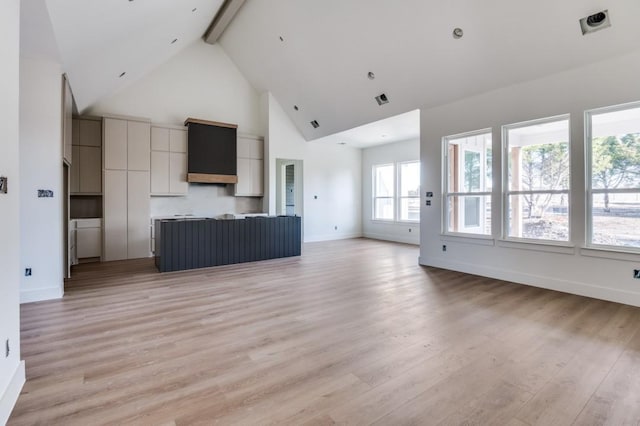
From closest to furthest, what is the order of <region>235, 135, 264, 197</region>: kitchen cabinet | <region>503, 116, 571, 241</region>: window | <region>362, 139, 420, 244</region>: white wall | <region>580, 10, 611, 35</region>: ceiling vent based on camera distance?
1. <region>580, 10, 611, 35</region>: ceiling vent
2. <region>503, 116, 571, 241</region>: window
3. <region>235, 135, 264, 197</region>: kitchen cabinet
4. <region>362, 139, 420, 244</region>: white wall

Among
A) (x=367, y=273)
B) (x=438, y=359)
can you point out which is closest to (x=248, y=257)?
(x=367, y=273)

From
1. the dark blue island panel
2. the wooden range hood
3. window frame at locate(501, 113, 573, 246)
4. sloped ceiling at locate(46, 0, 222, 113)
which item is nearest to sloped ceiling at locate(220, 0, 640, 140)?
window frame at locate(501, 113, 573, 246)

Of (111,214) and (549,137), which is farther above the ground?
(549,137)

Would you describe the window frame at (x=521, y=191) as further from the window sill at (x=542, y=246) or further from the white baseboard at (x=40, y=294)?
the white baseboard at (x=40, y=294)

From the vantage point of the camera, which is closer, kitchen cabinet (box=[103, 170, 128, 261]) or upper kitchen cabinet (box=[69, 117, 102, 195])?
upper kitchen cabinet (box=[69, 117, 102, 195])

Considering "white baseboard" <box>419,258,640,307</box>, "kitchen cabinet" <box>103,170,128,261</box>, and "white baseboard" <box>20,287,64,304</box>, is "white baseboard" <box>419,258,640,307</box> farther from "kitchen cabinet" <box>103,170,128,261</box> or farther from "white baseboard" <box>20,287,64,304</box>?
"kitchen cabinet" <box>103,170,128,261</box>

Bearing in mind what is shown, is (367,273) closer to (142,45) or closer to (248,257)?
(248,257)

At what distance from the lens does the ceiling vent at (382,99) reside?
6030 millimetres

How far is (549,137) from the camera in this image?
4496 mm

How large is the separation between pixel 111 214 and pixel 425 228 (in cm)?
615

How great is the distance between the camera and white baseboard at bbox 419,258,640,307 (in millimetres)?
3701

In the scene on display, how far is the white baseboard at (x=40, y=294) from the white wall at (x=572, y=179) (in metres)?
5.57

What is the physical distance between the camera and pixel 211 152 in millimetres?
7480

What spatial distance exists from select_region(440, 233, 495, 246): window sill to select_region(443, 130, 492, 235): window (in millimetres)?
104
